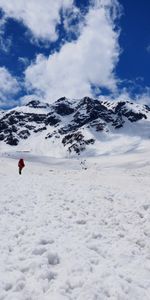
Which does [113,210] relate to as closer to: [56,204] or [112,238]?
[56,204]

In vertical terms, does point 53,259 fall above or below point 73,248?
below

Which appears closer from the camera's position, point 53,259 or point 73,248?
point 53,259

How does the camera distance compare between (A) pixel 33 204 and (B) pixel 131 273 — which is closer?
(B) pixel 131 273

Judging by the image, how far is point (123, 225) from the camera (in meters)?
16.1

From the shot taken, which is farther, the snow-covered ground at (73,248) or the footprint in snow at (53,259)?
the footprint in snow at (53,259)

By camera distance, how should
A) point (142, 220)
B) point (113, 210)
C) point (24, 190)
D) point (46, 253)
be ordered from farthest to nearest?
point (24, 190)
point (113, 210)
point (142, 220)
point (46, 253)

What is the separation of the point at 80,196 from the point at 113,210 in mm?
3600

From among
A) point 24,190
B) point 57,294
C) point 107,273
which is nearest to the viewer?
point 57,294

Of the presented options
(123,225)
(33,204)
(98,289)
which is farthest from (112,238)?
(33,204)

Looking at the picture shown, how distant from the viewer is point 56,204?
759 inches

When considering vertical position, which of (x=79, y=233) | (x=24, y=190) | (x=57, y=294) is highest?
(x=24, y=190)

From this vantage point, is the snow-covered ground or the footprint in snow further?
Result: the footprint in snow

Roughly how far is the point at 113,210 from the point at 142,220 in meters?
1.97

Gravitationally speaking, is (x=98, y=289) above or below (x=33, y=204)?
below
